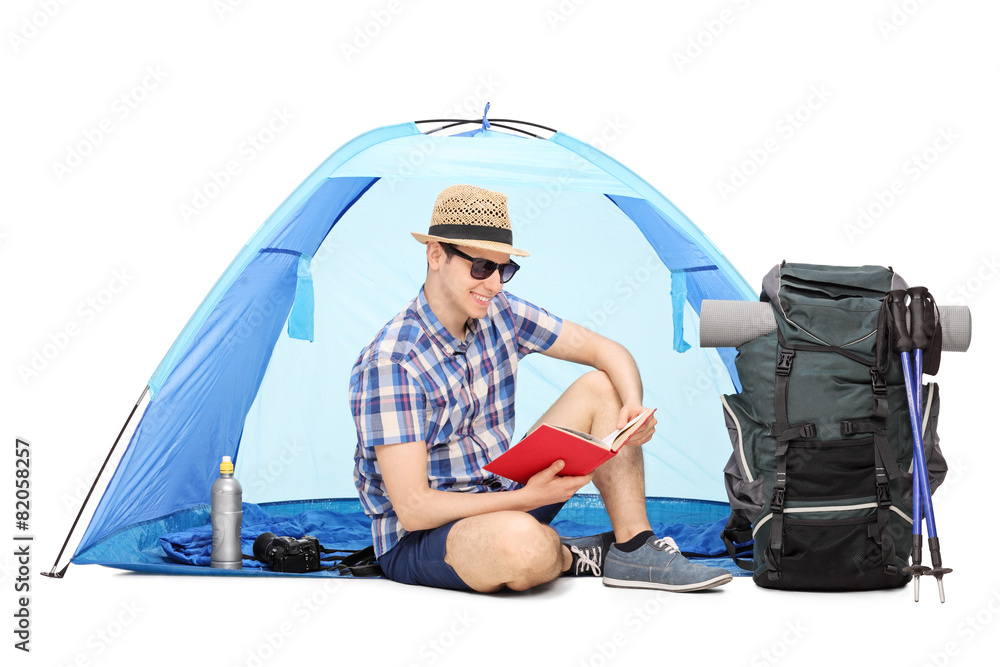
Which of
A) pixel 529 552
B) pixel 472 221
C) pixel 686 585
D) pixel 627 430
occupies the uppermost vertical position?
pixel 472 221

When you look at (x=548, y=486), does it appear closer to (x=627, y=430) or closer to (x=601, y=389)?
(x=627, y=430)

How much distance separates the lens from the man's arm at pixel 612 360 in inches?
139

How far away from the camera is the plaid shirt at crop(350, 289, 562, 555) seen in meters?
3.37

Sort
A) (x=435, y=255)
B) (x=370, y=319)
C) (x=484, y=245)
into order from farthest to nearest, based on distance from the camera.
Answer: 1. (x=370, y=319)
2. (x=435, y=255)
3. (x=484, y=245)

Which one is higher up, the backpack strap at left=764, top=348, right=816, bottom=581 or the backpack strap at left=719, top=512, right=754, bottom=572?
the backpack strap at left=764, top=348, right=816, bottom=581

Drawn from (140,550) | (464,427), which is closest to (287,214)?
(464,427)

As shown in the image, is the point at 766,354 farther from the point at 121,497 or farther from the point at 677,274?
the point at 121,497

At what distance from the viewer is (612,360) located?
3.75 m

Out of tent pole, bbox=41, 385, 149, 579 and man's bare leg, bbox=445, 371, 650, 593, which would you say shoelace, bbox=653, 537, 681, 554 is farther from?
tent pole, bbox=41, 385, 149, 579

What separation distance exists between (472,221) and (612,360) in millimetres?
657

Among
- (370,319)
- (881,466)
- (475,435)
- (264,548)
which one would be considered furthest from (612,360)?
(370,319)

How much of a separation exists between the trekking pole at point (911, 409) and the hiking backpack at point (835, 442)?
0.13 ft

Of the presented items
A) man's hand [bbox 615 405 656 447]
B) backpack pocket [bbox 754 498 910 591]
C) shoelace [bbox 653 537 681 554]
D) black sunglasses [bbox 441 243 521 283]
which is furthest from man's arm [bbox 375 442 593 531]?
backpack pocket [bbox 754 498 910 591]

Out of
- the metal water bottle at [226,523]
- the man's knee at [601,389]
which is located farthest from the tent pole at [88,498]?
the man's knee at [601,389]
